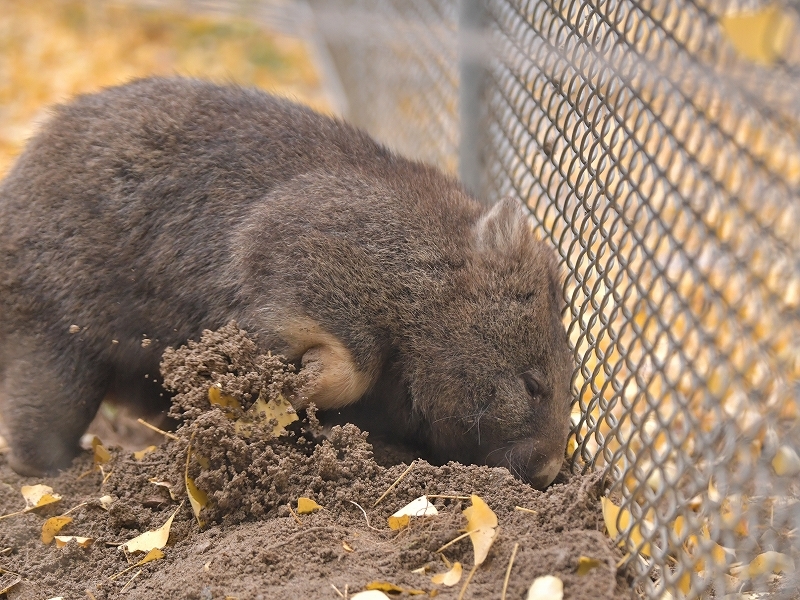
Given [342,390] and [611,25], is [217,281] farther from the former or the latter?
[611,25]

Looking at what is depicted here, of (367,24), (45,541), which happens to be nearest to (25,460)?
(45,541)

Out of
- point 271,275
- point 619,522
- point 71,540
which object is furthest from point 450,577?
point 271,275

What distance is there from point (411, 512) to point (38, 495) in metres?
1.92

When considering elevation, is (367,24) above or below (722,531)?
above

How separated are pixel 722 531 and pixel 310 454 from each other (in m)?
1.85

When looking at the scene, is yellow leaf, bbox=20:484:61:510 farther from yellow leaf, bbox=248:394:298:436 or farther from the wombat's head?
the wombat's head

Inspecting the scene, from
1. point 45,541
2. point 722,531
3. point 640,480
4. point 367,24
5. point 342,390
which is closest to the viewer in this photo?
point 722,531

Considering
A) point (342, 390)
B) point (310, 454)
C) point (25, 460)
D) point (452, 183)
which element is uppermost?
point (452, 183)

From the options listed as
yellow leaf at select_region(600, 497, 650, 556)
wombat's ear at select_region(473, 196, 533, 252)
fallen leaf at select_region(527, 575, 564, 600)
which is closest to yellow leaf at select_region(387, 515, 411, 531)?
fallen leaf at select_region(527, 575, 564, 600)

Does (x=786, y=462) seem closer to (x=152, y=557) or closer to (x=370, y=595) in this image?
(x=370, y=595)

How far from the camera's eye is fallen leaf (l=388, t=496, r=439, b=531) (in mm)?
3383

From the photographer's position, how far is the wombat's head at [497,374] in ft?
Result: 13.3

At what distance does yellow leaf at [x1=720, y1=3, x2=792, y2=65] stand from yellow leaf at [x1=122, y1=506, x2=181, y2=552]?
2.82 meters

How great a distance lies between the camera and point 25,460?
14.9 ft
